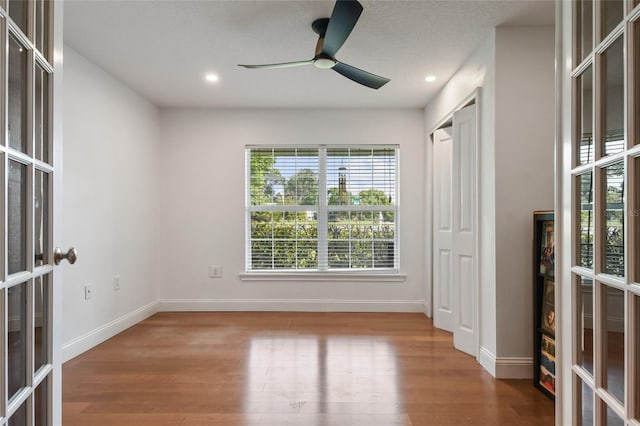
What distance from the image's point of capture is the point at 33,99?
3.49 feet

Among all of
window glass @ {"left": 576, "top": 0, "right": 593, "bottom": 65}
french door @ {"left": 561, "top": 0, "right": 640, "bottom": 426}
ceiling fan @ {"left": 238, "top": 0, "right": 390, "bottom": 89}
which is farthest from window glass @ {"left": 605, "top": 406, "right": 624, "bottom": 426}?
ceiling fan @ {"left": 238, "top": 0, "right": 390, "bottom": 89}

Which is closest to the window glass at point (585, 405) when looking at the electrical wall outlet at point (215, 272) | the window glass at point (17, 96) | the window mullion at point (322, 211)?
the window glass at point (17, 96)

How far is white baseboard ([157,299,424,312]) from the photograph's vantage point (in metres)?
4.55

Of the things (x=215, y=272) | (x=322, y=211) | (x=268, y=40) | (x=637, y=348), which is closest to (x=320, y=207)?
(x=322, y=211)

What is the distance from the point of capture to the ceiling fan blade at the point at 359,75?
2.76 m

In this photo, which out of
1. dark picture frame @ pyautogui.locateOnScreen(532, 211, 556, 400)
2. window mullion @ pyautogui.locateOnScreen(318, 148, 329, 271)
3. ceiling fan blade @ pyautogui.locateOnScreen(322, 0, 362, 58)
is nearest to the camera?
ceiling fan blade @ pyautogui.locateOnScreen(322, 0, 362, 58)

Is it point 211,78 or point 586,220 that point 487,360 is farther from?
point 211,78

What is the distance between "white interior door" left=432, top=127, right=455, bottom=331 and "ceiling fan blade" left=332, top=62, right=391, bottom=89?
1246mm

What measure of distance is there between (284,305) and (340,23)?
3.30 m

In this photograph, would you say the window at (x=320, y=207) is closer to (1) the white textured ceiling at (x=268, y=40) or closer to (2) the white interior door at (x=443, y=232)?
(2) the white interior door at (x=443, y=232)

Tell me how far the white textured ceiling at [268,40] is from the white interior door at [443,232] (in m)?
0.61

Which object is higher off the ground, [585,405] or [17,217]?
[17,217]

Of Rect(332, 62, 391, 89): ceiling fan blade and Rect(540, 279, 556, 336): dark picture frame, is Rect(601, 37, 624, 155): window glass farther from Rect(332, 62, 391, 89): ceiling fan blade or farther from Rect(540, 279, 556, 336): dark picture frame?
Rect(332, 62, 391, 89): ceiling fan blade

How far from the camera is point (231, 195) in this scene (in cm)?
462
